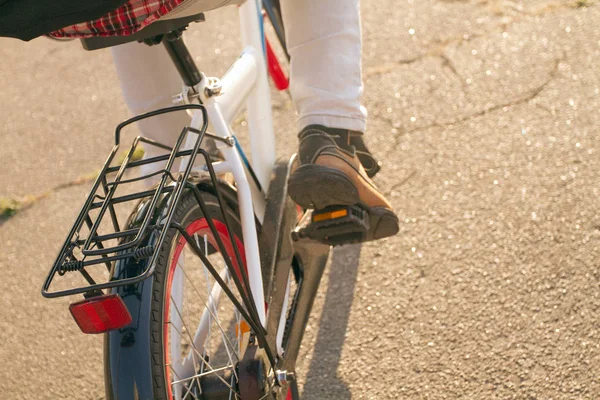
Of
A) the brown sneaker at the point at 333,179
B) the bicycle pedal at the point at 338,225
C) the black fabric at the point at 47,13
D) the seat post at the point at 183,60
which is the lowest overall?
the bicycle pedal at the point at 338,225

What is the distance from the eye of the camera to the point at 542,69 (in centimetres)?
326

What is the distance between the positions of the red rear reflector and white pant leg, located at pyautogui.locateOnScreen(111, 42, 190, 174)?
90cm

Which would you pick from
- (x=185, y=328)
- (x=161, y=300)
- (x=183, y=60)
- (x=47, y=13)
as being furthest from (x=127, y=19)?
(x=185, y=328)

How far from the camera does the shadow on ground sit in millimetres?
2059

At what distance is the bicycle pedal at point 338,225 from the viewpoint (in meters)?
1.93

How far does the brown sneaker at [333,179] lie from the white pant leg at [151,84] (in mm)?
421

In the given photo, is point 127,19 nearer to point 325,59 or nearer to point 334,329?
point 325,59

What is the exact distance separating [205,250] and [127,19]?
22.6 inches

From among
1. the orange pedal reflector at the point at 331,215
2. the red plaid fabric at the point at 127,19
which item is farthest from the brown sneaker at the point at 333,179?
the red plaid fabric at the point at 127,19

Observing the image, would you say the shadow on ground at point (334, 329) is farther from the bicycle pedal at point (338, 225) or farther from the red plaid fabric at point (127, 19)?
the red plaid fabric at point (127, 19)

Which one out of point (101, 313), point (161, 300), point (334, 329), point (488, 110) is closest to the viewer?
point (101, 313)

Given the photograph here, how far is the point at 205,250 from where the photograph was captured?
1.71m

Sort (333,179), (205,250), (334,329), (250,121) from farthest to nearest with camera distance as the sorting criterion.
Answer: (334,329), (250,121), (333,179), (205,250)

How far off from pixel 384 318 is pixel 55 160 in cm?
202
